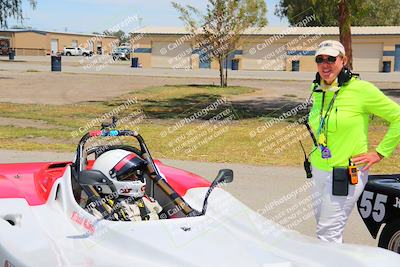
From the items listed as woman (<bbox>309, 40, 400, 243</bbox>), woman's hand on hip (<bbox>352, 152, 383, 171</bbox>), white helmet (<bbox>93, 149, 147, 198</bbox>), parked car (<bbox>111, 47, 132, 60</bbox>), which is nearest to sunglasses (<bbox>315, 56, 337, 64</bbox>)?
woman (<bbox>309, 40, 400, 243</bbox>)

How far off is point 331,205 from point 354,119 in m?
0.67

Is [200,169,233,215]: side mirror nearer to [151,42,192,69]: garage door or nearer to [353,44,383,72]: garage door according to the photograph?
[353,44,383,72]: garage door

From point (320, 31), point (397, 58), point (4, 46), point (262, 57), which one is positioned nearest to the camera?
point (320, 31)

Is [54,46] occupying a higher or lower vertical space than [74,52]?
higher

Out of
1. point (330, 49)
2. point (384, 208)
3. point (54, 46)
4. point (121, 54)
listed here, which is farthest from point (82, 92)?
point (54, 46)

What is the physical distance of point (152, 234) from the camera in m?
3.85

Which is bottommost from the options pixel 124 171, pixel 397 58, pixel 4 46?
pixel 124 171

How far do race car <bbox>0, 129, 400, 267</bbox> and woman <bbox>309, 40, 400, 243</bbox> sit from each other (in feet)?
1.46

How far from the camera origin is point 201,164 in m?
10.3

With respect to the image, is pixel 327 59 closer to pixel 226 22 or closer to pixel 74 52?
pixel 226 22

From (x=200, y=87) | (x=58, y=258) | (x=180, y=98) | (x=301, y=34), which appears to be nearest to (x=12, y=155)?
(x=58, y=258)

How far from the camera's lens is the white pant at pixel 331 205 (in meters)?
4.32

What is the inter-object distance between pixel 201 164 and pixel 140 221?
6322 mm

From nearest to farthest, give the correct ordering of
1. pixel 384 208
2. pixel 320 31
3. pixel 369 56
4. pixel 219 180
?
pixel 219 180, pixel 384 208, pixel 320 31, pixel 369 56
